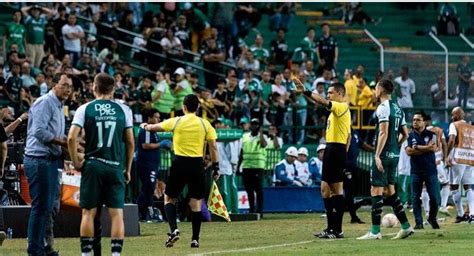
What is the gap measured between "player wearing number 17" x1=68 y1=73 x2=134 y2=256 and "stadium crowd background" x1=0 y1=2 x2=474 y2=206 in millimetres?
11941

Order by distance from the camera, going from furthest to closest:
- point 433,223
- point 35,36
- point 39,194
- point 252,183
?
point 35,36 < point 252,183 < point 433,223 < point 39,194

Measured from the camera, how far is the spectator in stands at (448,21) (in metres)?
41.5

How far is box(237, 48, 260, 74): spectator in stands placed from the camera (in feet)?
116

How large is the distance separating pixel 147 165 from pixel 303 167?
5344 millimetres

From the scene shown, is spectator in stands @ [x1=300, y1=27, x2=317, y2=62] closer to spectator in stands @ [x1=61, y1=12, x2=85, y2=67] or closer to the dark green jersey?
spectator in stands @ [x1=61, y1=12, x2=85, y2=67]

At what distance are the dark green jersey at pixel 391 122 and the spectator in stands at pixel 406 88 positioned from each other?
43.9 feet

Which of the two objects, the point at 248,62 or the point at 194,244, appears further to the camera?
the point at 248,62

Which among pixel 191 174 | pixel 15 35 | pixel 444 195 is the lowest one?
pixel 444 195

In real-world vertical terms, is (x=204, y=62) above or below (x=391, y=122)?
above

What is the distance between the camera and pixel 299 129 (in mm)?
32969

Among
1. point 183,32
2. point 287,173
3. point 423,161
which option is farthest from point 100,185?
point 183,32

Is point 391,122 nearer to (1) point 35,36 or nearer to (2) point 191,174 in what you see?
(2) point 191,174

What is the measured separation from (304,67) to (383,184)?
16.3m

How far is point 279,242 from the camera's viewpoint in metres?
20.0
